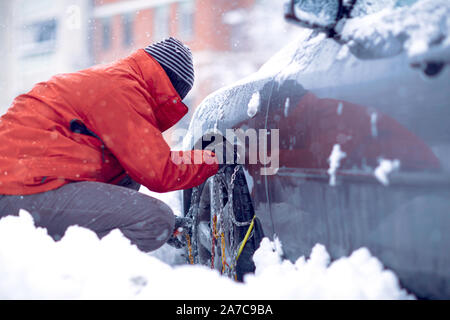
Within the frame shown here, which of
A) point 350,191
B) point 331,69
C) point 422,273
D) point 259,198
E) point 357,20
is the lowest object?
point 259,198

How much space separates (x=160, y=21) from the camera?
47.8 feet

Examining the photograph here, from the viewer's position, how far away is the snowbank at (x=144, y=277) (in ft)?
4.34

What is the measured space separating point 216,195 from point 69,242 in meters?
0.91

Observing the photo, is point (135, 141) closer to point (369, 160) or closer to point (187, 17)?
point (369, 160)

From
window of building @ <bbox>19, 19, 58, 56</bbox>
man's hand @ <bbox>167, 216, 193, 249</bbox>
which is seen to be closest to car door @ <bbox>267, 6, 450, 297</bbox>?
man's hand @ <bbox>167, 216, 193, 249</bbox>

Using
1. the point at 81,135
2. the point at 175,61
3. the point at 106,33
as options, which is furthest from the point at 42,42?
the point at 81,135

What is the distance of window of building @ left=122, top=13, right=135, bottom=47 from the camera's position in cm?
1535

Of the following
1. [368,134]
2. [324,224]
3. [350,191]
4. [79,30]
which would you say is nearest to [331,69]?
[368,134]

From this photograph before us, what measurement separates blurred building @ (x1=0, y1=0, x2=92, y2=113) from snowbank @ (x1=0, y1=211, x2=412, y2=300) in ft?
49.1

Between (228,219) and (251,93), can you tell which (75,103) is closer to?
(251,93)

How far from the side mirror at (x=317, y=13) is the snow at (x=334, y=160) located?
438 millimetres

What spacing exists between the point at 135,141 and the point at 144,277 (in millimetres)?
623

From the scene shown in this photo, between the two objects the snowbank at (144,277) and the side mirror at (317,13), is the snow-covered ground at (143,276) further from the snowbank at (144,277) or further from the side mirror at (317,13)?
the side mirror at (317,13)

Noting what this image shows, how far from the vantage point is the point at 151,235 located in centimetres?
203
